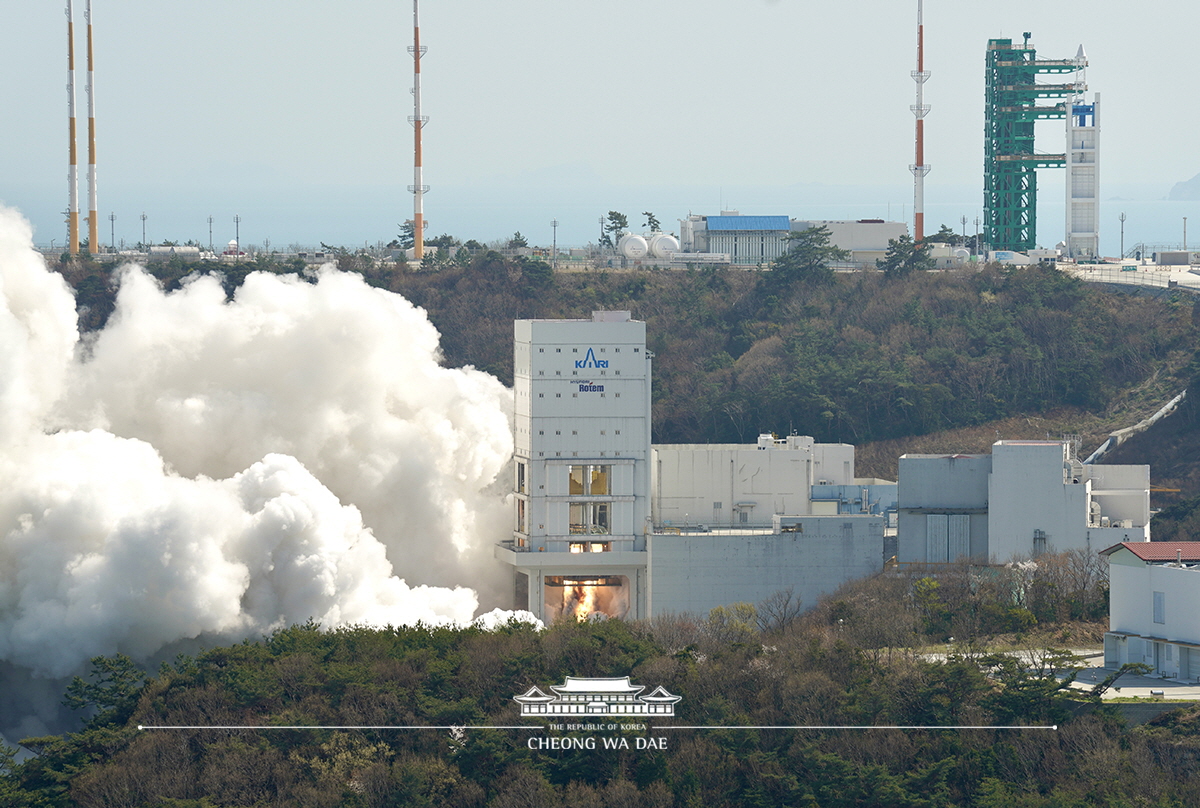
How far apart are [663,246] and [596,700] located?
227 feet

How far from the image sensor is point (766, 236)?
408 ft

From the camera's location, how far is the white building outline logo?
56.0m

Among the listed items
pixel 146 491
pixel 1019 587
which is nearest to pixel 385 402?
pixel 146 491

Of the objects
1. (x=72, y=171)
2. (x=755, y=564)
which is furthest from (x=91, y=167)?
(x=755, y=564)

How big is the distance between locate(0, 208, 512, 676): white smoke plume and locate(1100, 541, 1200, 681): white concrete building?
2354cm

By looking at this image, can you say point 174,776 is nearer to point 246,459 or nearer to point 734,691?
point 734,691

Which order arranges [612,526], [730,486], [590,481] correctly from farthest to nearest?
[730,486] < [590,481] < [612,526]

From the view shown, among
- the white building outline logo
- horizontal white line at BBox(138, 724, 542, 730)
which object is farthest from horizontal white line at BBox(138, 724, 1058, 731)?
the white building outline logo

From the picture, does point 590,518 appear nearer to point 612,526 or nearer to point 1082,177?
point 612,526

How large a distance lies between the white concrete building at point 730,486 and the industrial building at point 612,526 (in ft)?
5.68

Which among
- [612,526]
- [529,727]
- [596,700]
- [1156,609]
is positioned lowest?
[529,727]

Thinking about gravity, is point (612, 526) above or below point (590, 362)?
below

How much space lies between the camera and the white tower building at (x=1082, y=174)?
123438 millimetres

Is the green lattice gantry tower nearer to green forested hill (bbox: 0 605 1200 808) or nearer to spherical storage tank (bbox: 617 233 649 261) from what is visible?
spherical storage tank (bbox: 617 233 649 261)
